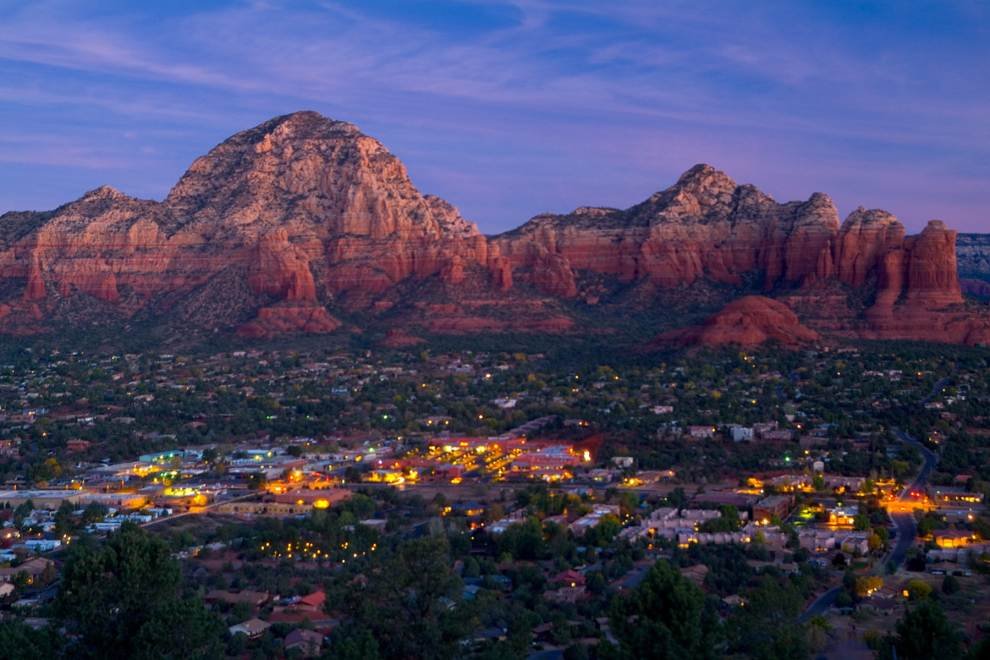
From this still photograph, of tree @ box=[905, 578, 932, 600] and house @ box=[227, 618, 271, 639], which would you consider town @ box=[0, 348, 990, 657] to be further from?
tree @ box=[905, 578, 932, 600]

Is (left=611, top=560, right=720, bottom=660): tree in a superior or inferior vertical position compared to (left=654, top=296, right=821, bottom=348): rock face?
inferior

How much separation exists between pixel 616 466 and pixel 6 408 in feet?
164

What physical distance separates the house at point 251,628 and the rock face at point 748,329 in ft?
249

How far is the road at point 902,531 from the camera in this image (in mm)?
43406

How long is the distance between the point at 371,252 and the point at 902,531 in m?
101

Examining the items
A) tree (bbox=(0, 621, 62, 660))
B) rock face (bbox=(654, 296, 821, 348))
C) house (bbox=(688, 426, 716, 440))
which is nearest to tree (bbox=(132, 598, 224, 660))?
tree (bbox=(0, 621, 62, 660))

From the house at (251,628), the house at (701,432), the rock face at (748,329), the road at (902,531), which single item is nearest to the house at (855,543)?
the road at (902,531)

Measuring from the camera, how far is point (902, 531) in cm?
5525

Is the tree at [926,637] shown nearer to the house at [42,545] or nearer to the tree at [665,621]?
the tree at [665,621]

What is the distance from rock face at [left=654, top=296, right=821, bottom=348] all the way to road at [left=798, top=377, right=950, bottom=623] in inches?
978

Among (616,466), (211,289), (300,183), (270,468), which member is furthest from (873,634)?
(300,183)

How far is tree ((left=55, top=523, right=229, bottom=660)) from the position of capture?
27906mm

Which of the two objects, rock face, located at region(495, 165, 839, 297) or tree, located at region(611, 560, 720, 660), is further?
rock face, located at region(495, 165, 839, 297)

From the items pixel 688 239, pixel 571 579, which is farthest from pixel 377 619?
pixel 688 239
